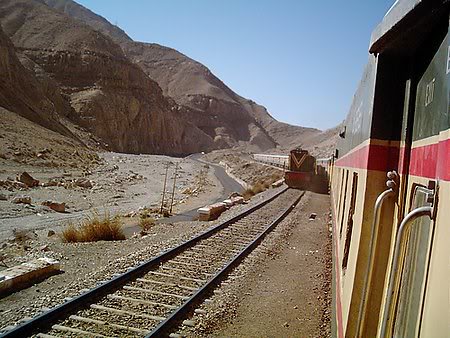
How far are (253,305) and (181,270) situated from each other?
206cm

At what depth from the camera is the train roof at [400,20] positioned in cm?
246

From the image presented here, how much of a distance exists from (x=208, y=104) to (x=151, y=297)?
140 metres

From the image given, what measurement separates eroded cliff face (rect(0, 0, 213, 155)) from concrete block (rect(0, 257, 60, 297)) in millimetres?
69381

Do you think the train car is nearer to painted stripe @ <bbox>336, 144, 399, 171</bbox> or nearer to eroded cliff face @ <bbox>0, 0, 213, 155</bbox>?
painted stripe @ <bbox>336, 144, 399, 171</bbox>

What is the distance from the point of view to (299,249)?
12328mm

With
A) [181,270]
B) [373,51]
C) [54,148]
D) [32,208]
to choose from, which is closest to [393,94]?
[373,51]

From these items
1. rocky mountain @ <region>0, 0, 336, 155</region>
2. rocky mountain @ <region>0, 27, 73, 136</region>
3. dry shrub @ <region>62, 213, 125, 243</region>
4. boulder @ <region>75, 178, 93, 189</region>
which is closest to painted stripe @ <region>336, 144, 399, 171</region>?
dry shrub @ <region>62, 213, 125, 243</region>

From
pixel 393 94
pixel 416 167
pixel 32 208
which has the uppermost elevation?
pixel 393 94

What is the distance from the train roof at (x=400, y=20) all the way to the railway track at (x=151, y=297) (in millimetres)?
4645

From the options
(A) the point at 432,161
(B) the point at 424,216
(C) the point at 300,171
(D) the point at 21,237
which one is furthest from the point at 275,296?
(C) the point at 300,171

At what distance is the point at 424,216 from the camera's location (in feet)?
7.75

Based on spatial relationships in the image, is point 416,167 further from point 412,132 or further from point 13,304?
point 13,304

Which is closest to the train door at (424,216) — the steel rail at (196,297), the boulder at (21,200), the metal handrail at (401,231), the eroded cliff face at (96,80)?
the metal handrail at (401,231)

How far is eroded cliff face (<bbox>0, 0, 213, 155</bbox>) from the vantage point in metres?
79.8
